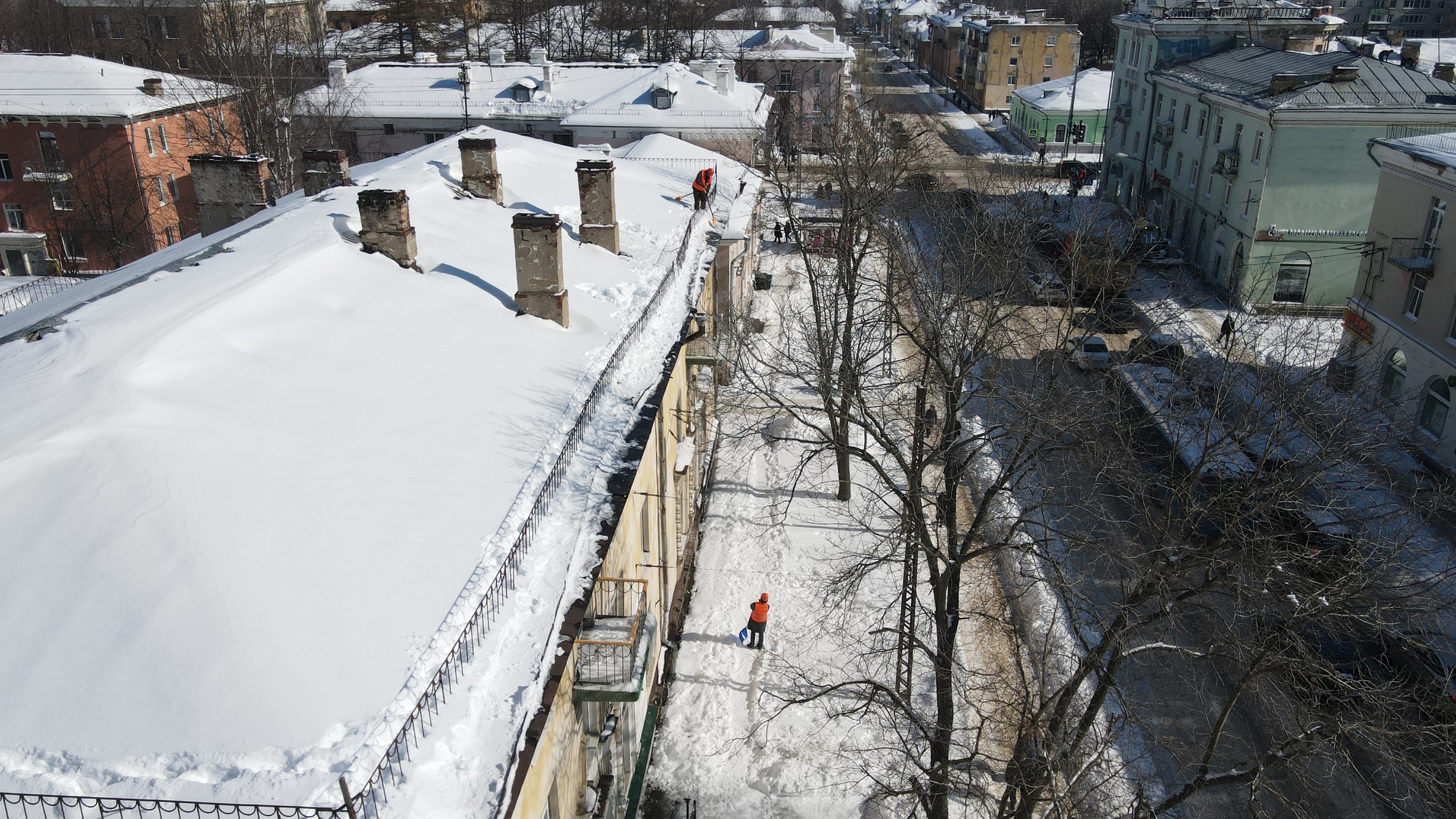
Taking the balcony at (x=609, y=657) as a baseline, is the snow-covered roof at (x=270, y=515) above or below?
above

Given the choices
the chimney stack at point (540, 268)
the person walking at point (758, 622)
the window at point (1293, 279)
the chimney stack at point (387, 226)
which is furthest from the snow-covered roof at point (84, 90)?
the window at point (1293, 279)

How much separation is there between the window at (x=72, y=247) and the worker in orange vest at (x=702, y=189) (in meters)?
23.7

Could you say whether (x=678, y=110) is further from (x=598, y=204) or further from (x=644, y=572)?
(x=644, y=572)

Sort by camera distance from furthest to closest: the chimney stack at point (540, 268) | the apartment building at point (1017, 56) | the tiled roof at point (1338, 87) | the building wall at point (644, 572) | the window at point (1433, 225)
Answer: the apartment building at point (1017, 56) → the tiled roof at point (1338, 87) → the window at point (1433, 225) → the chimney stack at point (540, 268) → the building wall at point (644, 572)

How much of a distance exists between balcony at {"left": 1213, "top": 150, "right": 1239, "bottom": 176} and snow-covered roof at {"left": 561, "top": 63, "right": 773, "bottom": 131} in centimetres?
1512

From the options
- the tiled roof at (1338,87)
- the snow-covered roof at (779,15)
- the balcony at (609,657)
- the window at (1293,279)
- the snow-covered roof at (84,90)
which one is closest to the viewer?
the balcony at (609,657)

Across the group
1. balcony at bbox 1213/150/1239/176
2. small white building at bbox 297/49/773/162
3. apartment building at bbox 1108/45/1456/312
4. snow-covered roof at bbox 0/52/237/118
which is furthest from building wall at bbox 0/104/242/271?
apartment building at bbox 1108/45/1456/312

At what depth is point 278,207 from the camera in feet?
58.7

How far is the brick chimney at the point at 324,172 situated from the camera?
18.3m

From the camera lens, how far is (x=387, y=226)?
45.5 feet

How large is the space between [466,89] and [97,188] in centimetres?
1279

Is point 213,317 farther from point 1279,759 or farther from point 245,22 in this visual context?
point 245,22

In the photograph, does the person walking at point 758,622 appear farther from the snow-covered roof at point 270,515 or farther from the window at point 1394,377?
the window at point 1394,377

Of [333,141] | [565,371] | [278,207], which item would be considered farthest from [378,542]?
[333,141]
